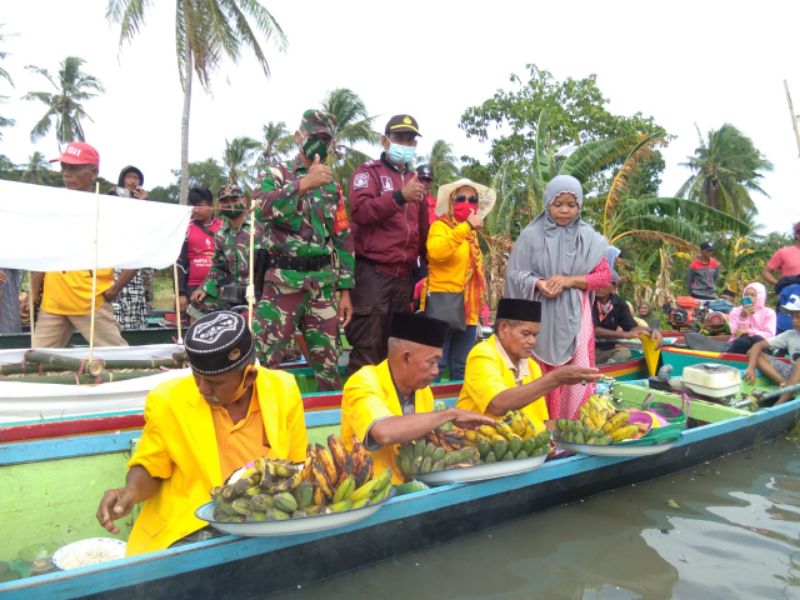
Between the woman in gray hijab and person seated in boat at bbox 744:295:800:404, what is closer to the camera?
the woman in gray hijab

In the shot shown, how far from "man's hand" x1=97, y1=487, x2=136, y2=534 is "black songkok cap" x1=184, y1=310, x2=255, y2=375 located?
53 centimetres

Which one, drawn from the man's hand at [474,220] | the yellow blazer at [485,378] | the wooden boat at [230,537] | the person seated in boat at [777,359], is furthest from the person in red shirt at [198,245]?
the person seated in boat at [777,359]

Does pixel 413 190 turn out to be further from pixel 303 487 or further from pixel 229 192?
pixel 303 487

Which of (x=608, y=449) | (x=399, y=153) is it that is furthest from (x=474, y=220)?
(x=608, y=449)

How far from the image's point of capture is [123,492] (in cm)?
239

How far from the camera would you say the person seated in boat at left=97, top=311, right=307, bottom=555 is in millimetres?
2373

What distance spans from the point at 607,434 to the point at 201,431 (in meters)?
2.50

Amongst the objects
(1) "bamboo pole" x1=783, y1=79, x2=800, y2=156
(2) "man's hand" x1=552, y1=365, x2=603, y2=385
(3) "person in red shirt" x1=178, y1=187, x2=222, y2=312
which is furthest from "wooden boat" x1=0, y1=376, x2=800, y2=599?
(1) "bamboo pole" x1=783, y1=79, x2=800, y2=156

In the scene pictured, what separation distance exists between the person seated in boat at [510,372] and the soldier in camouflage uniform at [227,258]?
276 centimetres

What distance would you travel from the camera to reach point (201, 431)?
2502mm

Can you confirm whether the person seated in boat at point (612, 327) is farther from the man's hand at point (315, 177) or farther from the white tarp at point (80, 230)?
the white tarp at point (80, 230)

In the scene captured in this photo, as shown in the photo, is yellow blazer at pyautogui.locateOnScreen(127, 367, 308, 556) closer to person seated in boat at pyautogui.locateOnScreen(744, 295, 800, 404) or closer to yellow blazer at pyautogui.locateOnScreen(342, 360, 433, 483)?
yellow blazer at pyautogui.locateOnScreen(342, 360, 433, 483)

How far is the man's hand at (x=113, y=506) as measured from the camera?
2.26 meters

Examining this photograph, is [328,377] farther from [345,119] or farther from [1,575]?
[345,119]
